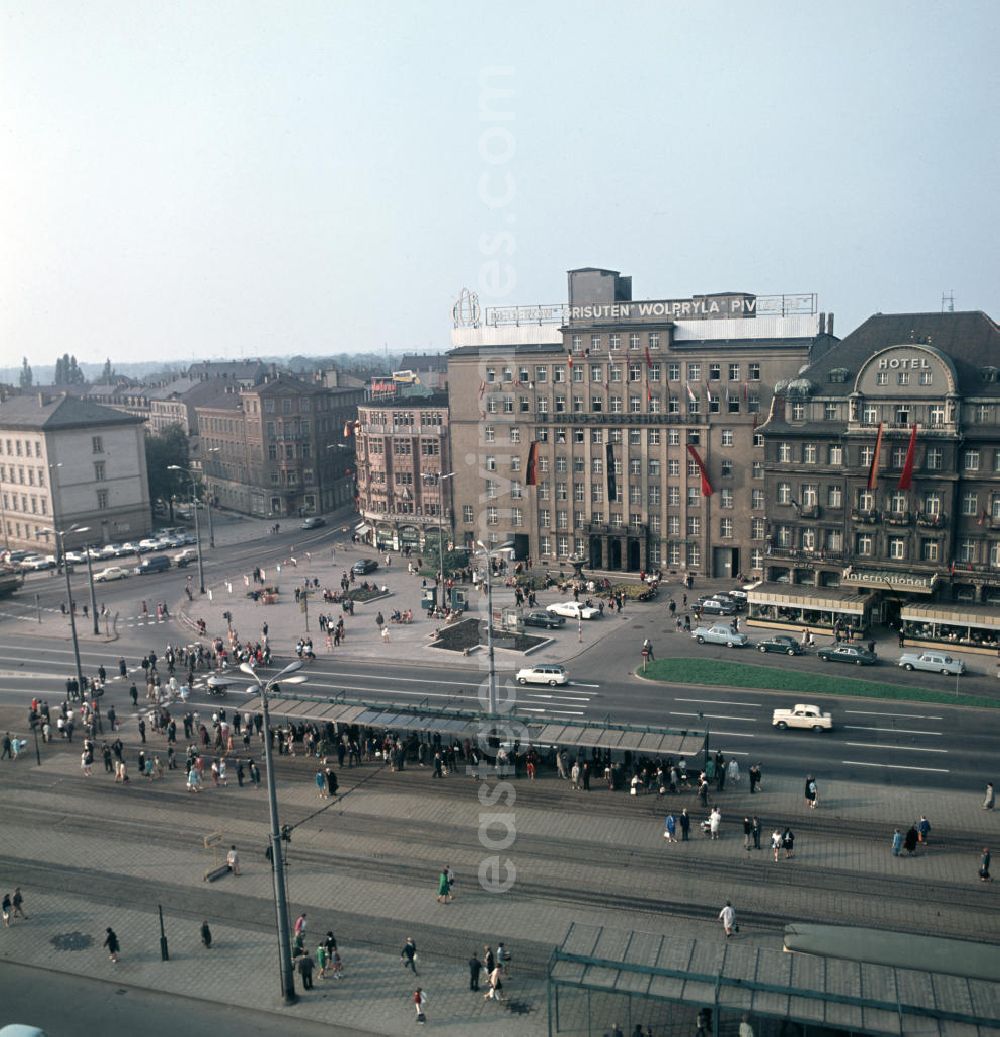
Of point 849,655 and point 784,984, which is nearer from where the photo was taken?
point 784,984

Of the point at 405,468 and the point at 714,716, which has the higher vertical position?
the point at 405,468

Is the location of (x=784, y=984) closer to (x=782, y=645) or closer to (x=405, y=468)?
(x=782, y=645)

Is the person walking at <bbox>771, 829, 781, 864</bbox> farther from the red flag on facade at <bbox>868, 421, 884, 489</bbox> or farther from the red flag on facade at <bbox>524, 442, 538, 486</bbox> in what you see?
the red flag on facade at <bbox>524, 442, 538, 486</bbox>

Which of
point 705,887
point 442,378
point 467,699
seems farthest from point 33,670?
point 442,378

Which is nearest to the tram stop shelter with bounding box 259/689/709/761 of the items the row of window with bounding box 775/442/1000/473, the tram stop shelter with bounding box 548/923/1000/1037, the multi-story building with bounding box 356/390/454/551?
the tram stop shelter with bounding box 548/923/1000/1037

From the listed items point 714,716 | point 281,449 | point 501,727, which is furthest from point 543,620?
point 281,449

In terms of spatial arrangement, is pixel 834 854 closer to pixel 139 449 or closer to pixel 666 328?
pixel 666 328

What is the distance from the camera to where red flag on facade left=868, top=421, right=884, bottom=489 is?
69062mm

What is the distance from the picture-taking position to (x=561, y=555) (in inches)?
3590

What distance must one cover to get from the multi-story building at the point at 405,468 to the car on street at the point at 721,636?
39.7 meters

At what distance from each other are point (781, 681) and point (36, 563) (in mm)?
75953

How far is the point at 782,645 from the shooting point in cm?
6531

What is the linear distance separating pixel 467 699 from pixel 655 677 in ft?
37.4

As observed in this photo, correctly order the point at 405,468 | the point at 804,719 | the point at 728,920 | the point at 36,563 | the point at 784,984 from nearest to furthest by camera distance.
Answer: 1. the point at 784,984
2. the point at 728,920
3. the point at 804,719
4. the point at 36,563
5. the point at 405,468
